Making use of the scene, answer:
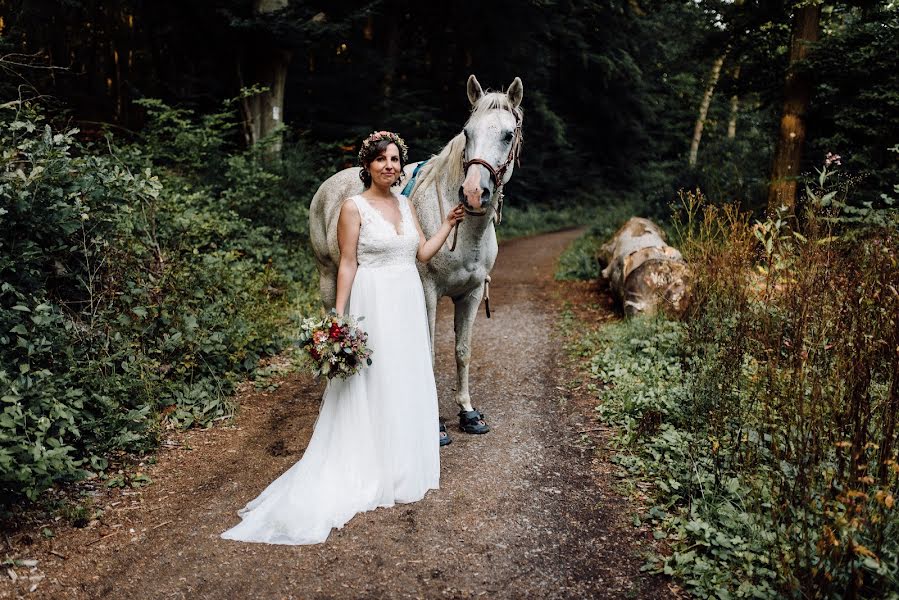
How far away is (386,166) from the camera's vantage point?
3.86m

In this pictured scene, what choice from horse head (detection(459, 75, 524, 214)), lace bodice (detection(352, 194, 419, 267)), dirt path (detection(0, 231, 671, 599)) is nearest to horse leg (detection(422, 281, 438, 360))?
lace bodice (detection(352, 194, 419, 267))

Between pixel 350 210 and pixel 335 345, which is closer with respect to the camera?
pixel 335 345

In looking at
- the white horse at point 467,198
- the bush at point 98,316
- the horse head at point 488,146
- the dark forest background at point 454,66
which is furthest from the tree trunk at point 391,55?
the horse head at point 488,146

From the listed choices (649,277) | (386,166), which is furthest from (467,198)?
(649,277)

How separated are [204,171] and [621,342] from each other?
672 cm

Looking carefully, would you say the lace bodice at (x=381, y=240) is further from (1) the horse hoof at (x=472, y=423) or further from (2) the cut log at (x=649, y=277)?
(2) the cut log at (x=649, y=277)

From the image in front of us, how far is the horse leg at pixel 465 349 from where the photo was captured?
4.76 m

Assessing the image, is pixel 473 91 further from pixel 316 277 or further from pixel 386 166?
pixel 316 277

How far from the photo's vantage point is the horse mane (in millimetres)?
4027

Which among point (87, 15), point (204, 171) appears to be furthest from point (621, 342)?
point (87, 15)

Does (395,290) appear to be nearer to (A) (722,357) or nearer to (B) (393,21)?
(A) (722,357)

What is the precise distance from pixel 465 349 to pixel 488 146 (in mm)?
1711

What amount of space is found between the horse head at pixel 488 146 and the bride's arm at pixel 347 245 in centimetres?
72

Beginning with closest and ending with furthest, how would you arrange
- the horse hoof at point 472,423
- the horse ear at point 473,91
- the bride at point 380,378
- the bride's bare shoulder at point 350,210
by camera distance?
the bride at point 380,378 < the bride's bare shoulder at point 350,210 < the horse ear at point 473,91 < the horse hoof at point 472,423
